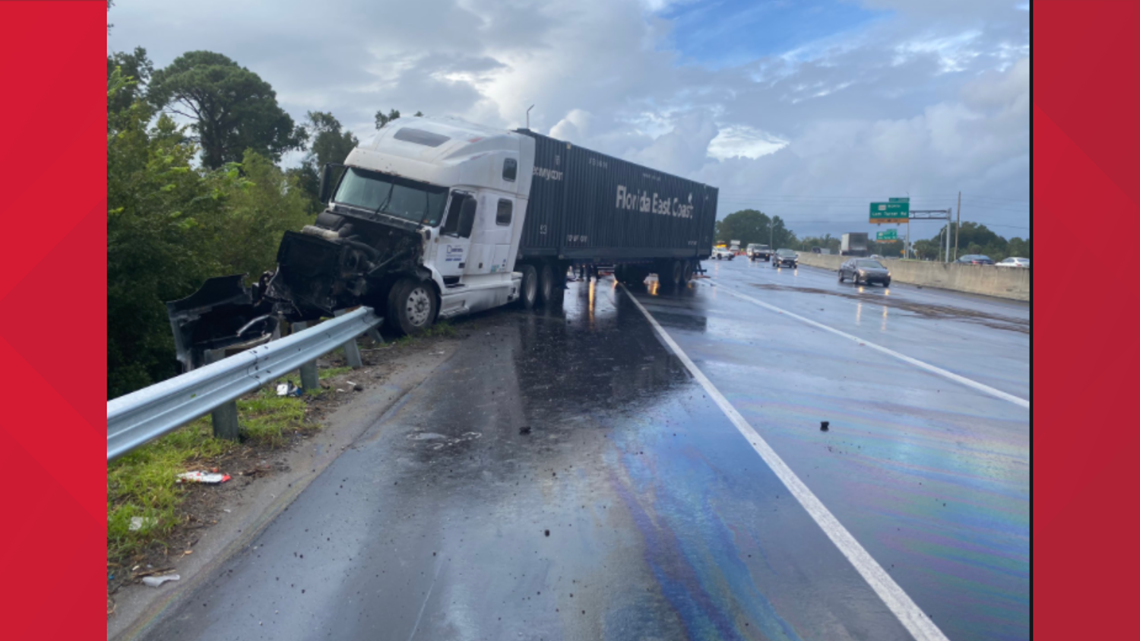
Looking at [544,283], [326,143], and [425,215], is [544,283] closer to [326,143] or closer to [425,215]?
[425,215]

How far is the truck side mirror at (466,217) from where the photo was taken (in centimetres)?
1330

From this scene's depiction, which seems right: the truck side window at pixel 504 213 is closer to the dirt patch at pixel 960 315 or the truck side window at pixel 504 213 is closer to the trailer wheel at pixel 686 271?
the dirt patch at pixel 960 315

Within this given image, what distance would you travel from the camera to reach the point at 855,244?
8881cm

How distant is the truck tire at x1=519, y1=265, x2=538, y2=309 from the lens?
18078mm

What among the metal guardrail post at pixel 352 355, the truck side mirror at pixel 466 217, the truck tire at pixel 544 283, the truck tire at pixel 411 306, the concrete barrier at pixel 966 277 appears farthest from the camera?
the concrete barrier at pixel 966 277

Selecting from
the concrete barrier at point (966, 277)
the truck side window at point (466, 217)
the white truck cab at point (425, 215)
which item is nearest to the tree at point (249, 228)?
the white truck cab at point (425, 215)

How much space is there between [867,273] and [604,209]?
75.4 feet

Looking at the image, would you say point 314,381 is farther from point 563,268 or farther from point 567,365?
point 563,268

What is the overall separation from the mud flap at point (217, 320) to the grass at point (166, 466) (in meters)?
1.99

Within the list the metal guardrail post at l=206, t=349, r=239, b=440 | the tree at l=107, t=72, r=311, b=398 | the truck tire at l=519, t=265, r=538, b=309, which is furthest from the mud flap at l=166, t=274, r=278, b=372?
the truck tire at l=519, t=265, r=538, b=309

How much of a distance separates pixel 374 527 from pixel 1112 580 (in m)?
3.85

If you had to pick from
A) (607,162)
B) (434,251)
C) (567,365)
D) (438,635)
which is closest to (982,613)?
(438,635)

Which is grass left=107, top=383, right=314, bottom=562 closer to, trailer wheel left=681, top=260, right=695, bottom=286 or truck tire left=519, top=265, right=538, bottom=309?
truck tire left=519, top=265, right=538, bottom=309

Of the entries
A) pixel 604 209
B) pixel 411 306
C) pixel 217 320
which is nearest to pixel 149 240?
pixel 217 320
